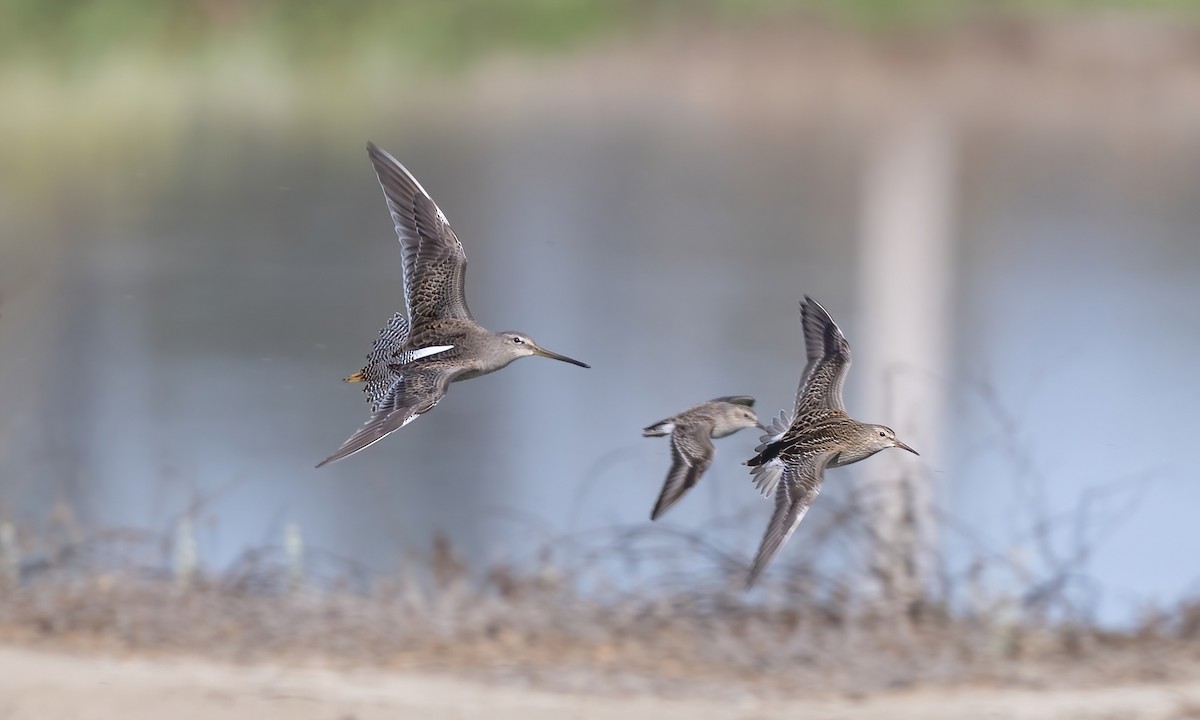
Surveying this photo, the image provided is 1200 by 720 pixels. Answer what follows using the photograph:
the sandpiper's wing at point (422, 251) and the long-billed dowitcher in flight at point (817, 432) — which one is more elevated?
the sandpiper's wing at point (422, 251)

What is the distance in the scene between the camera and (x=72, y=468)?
6.64 meters

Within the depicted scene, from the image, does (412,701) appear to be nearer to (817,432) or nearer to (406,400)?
(817,432)

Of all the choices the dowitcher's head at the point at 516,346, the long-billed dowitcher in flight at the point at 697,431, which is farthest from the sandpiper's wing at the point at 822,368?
the dowitcher's head at the point at 516,346

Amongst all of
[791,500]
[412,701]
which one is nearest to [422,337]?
[791,500]

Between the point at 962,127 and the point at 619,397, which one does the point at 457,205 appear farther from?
the point at 962,127

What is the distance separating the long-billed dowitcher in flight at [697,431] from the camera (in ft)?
9.25

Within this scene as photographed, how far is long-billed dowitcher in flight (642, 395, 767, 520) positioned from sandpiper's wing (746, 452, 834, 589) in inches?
4.1

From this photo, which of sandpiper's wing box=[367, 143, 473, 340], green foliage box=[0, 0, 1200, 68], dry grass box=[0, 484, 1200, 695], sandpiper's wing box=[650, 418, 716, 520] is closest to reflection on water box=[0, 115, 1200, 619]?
dry grass box=[0, 484, 1200, 695]

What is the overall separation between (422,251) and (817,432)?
79 centimetres

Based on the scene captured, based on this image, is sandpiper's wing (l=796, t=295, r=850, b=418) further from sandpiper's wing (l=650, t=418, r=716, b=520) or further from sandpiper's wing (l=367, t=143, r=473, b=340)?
sandpiper's wing (l=367, t=143, r=473, b=340)

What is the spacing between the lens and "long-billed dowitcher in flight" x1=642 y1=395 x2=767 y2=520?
2.82 meters

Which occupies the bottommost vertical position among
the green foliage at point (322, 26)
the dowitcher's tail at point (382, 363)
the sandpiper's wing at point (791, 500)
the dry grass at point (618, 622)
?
the dry grass at point (618, 622)

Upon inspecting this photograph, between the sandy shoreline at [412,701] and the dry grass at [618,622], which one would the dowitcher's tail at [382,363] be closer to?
the sandy shoreline at [412,701]

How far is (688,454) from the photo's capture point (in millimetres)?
2855
